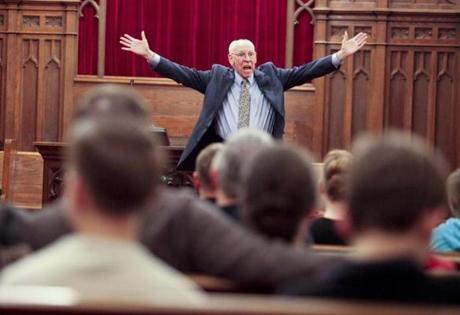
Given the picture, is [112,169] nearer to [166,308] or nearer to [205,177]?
[166,308]

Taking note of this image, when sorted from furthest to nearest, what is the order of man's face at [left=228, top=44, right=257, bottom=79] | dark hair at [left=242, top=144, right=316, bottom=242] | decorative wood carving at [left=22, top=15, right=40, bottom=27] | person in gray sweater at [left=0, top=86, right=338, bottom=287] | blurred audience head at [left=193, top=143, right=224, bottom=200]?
1. decorative wood carving at [left=22, top=15, right=40, bottom=27]
2. man's face at [left=228, top=44, right=257, bottom=79]
3. blurred audience head at [left=193, top=143, right=224, bottom=200]
4. dark hair at [left=242, top=144, right=316, bottom=242]
5. person in gray sweater at [left=0, top=86, right=338, bottom=287]

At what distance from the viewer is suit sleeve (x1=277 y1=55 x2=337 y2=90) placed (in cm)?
Answer: 817

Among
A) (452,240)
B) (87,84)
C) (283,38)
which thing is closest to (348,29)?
(283,38)

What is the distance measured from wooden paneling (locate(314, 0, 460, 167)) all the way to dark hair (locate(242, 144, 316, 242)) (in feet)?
26.6

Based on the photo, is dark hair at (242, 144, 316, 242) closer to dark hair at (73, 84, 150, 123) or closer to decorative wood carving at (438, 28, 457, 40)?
dark hair at (73, 84, 150, 123)

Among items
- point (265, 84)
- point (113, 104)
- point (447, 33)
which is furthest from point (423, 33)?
point (113, 104)

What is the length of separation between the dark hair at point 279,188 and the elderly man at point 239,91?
5142 mm

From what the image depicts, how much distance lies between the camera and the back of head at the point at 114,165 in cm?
214

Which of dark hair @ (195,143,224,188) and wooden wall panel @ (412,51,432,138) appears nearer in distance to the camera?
dark hair @ (195,143,224,188)

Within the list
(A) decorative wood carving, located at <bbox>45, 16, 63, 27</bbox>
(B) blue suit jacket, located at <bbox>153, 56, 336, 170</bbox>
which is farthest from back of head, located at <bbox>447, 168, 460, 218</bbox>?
(A) decorative wood carving, located at <bbox>45, 16, 63, 27</bbox>

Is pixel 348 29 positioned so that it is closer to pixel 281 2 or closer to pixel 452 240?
pixel 281 2

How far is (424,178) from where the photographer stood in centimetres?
225

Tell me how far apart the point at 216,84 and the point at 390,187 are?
6.01 meters

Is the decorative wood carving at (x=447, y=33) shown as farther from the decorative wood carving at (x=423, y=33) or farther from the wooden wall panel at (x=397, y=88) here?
the wooden wall panel at (x=397, y=88)
